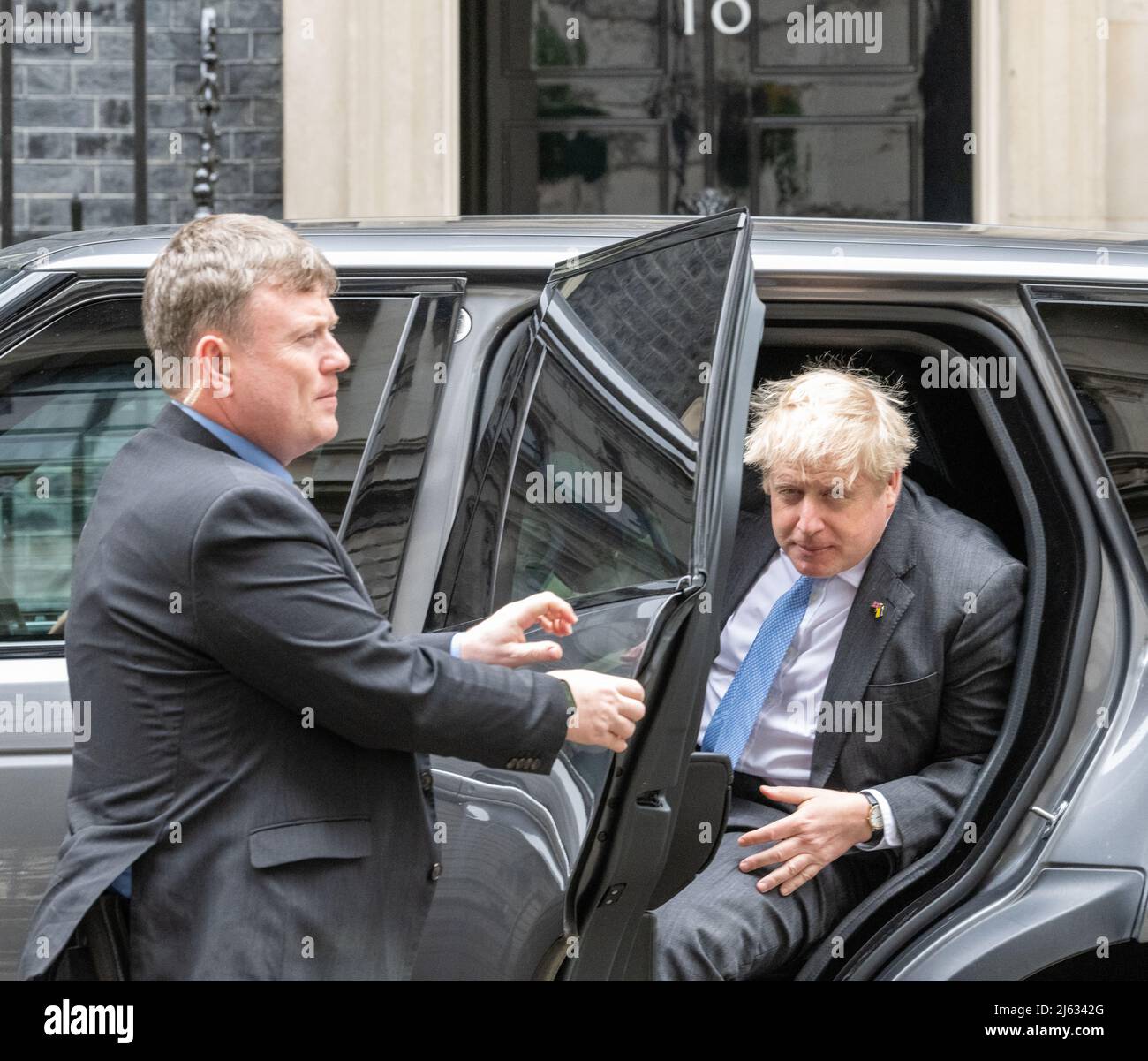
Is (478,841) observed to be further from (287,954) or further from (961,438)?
(961,438)

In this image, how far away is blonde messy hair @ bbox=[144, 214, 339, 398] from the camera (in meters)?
1.72

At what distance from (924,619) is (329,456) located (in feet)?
3.51

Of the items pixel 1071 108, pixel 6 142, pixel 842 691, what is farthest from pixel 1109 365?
pixel 6 142

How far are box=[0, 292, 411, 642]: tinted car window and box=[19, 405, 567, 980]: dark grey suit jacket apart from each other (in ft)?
2.28

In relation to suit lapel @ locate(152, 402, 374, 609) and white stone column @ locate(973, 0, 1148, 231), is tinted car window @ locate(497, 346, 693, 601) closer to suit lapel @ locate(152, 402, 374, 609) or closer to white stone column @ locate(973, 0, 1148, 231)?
suit lapel @ locate(152, 402, 374, 609)

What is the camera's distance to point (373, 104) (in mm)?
6277

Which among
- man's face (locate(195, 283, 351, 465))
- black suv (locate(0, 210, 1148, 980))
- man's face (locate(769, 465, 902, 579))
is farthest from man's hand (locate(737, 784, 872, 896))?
man's face (locate(195, 283, 351, 465))

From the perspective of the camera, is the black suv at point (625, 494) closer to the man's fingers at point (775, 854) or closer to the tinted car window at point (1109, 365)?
the tinted car window at point (1109, 365)

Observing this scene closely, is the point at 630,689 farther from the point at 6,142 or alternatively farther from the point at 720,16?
the point at 6,142

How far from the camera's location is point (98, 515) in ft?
5.81

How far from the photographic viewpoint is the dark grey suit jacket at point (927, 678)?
258 cm

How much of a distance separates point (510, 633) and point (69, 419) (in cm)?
98

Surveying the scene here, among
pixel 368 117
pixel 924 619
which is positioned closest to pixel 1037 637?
pixel 924 619

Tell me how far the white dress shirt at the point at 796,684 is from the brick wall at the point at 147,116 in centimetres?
450
